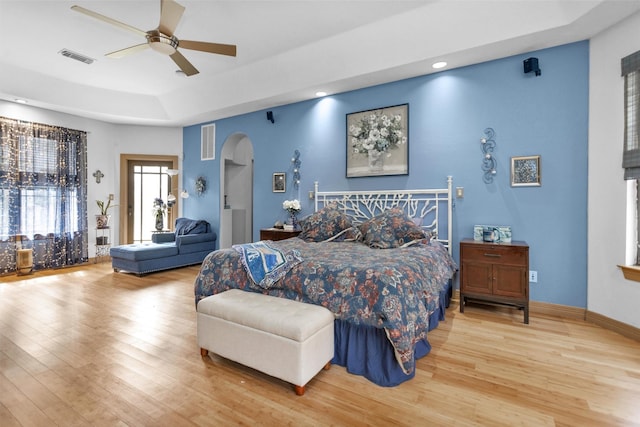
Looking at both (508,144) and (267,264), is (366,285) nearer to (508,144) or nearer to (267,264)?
(267,264)

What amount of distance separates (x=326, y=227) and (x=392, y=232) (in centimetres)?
92

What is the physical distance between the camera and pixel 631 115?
2771mm

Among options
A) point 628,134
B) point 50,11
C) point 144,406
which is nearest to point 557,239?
point 628,134

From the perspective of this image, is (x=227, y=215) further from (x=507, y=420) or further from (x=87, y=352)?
(x=507, y=420)

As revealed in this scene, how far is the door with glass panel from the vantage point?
22.9 feet

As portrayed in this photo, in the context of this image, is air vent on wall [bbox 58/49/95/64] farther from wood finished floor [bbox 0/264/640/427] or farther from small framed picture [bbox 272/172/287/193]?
wood finished floor [bbox 0/264/640/427]

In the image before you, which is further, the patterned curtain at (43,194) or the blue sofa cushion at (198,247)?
the blue sofa cushion at (198,247)

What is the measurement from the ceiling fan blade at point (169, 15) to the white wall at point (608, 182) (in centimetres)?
404

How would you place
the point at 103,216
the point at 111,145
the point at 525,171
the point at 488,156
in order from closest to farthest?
the point at 525,171 → the point at 488,156 → the point at 103,216 → the point at 111,145

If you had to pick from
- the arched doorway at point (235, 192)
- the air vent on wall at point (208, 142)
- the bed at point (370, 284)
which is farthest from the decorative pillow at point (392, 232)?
the air vent on wall at point (208, 142)

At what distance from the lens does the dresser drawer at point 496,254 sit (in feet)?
10.0

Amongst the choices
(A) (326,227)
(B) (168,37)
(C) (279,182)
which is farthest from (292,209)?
(B) (168,37)

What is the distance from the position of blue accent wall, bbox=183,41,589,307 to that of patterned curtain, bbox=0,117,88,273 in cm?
515

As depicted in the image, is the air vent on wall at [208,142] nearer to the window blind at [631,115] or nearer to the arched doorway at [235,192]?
the arched doorway at [235,192]
